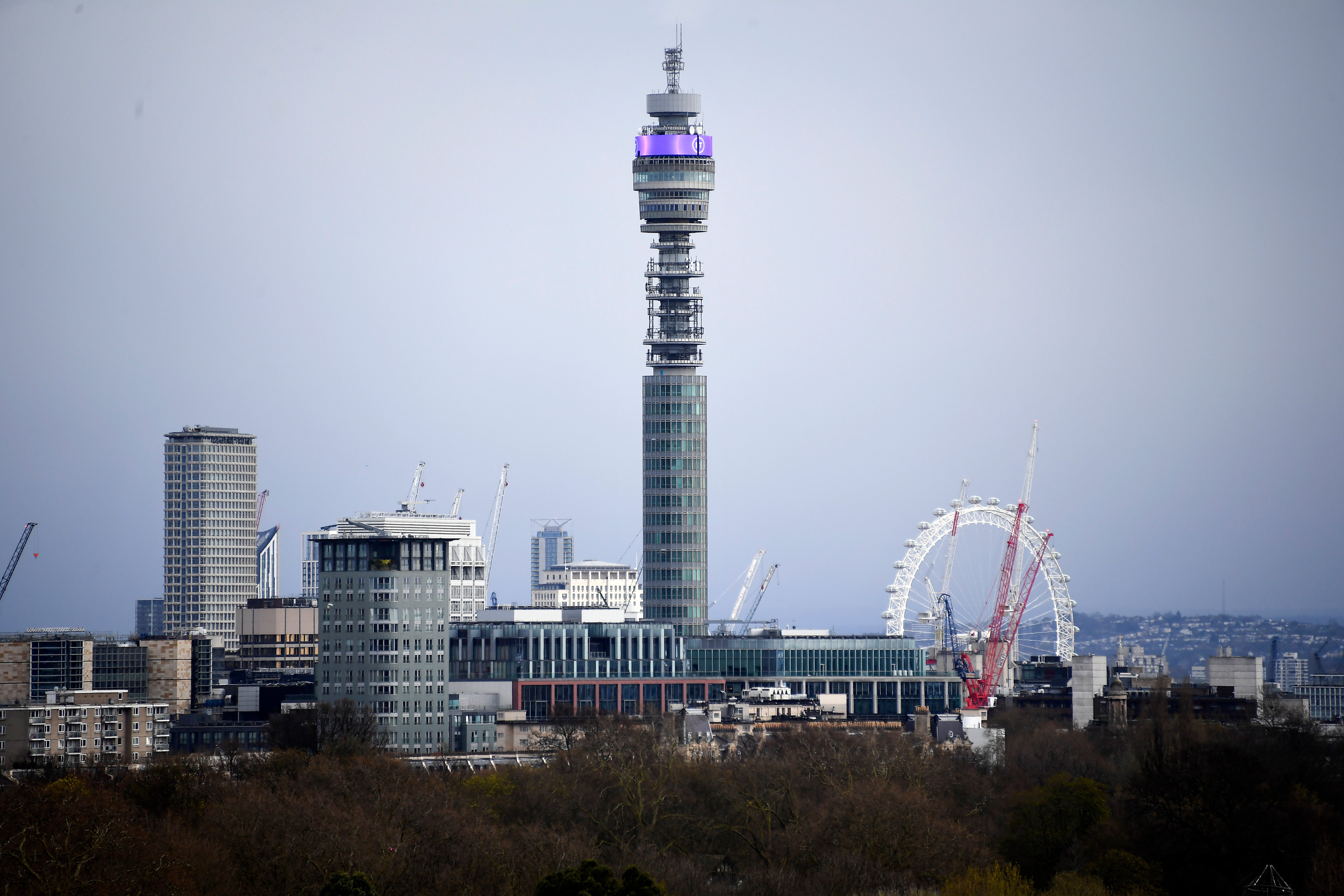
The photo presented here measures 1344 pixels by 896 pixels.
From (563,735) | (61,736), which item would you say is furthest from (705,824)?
(61,736)

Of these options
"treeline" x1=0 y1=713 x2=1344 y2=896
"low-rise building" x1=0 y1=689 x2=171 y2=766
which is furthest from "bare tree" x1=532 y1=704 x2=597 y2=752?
"low-rise building" x1=0 y1=689 x2=171 y2=766

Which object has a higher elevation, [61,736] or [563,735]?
[563,735]

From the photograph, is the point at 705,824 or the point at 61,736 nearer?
the point at 705,824

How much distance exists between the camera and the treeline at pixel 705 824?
324ft

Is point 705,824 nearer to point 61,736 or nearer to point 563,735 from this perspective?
point 563,735

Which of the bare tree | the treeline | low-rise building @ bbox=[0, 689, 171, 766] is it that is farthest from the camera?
low-rise building @ bbox=[0, 689, 171, 766]

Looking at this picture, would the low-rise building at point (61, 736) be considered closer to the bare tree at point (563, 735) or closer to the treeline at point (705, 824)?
the bare tree at point (563, 735)

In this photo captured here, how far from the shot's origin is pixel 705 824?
128 meters

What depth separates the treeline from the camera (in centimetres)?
9869

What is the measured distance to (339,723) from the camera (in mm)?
177125

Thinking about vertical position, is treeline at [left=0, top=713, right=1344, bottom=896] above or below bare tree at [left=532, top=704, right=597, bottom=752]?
below

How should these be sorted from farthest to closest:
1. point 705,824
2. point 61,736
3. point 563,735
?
point 61,736 < point 563,735 < point 705,824

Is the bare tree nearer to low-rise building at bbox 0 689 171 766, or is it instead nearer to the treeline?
the treeline

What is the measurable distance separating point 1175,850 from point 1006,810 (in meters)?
25.5
